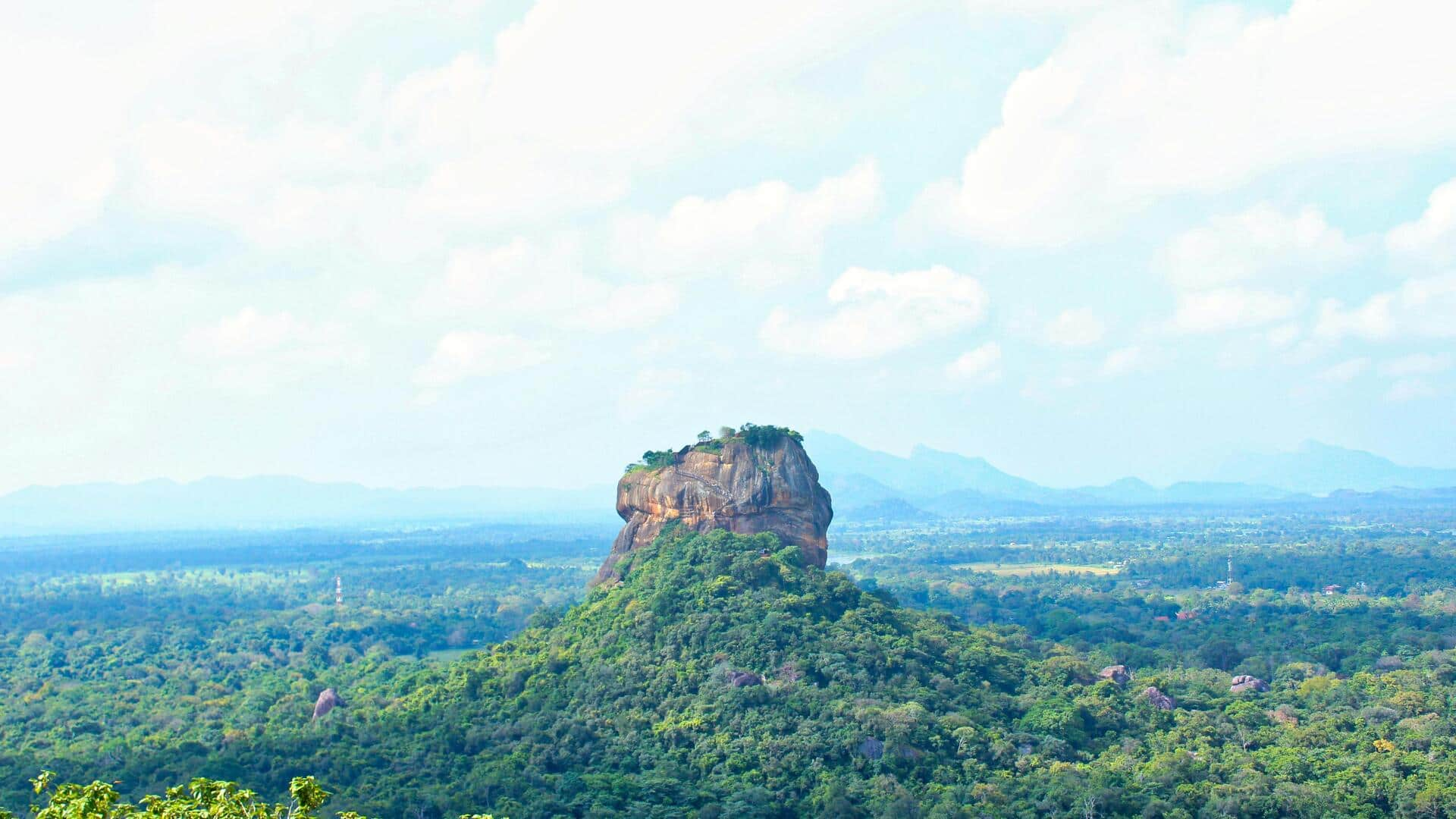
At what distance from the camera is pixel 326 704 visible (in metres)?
47.1

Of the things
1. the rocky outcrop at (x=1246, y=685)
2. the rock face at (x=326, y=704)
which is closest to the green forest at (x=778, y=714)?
the rocky outcrop at (x=1246, y=685)

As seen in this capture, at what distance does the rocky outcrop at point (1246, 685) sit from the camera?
147 feet

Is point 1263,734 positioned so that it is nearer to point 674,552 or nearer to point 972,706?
point 972,706

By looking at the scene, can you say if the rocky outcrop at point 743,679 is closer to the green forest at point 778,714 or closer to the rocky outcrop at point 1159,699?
the green forest at point 778,714

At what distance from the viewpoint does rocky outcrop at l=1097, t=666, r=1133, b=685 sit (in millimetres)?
43775

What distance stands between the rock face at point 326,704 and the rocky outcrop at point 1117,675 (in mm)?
27830

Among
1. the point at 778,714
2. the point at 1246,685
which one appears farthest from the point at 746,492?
the point at 1246,685

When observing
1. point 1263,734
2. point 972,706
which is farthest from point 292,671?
point 1263,734

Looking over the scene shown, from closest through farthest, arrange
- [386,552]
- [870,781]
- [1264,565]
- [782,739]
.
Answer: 1. [870,781]
2. [782,739]
3. [1264,565]
4. [386,552]

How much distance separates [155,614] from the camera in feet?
319

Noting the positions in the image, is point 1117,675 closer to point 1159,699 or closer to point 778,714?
point 1159,699

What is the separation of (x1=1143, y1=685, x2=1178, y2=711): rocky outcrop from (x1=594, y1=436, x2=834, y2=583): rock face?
13.1 m

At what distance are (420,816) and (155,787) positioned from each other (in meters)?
10.4

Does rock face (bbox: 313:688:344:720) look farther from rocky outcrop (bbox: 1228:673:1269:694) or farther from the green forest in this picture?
rocky outcrop (bbox: 1228:673:1269:694)
